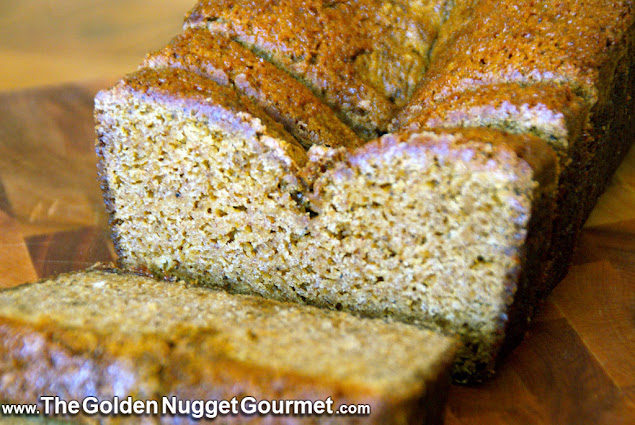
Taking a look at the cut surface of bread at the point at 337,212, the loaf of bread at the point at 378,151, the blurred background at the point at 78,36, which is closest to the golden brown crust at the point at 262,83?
the loaf of bread at the point at 378,151

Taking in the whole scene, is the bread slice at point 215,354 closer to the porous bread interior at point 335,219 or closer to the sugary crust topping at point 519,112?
the porous bread interior at point 335,219

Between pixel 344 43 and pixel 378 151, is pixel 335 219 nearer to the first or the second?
pixel 378 151

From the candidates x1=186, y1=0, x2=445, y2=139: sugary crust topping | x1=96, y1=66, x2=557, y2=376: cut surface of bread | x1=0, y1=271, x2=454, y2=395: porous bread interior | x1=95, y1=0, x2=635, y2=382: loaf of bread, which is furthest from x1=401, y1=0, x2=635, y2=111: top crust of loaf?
x1=0, y1=271, x2=454, y2=395: porous bread interior

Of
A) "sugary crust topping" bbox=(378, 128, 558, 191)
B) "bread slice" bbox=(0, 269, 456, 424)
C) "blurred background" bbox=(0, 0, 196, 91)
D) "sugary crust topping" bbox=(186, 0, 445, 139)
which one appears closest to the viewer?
"bread slice" bbox=(0, 269, 456, 424)

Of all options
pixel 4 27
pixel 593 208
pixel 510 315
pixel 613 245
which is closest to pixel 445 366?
pixel 510 315

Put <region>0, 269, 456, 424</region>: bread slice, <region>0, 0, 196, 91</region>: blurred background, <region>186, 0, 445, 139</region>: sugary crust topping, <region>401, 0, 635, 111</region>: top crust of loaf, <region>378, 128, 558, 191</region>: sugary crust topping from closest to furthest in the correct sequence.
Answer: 1. <region>0, 269, 456, 424</region>: bread slice
2. <region>378, 128, 558, 191</region>: sugary crust topping
3. <region>401, 0, 635, 111</region>: top crust of loaf
4. <region>186, 0, 445, 139</region>: sugary crust topping
5. <region>0, 0, 196, 91</region>: blurred background

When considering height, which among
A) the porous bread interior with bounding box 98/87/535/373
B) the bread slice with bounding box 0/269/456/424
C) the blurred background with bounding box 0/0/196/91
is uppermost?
the blurred background with bounding box 0/0/196/91

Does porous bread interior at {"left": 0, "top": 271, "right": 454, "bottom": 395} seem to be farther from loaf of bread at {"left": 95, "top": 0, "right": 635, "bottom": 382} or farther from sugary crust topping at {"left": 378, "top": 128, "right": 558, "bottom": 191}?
sugary crust topping at {"left": 378, "top": 128, "right": 558, "bottom": 191}

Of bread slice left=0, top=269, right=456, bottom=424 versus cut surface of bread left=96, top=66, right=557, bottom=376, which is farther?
cut surface of bread left=96, top=66, right=557, bottom=376

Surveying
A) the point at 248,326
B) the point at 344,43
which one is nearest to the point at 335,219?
the point at 248,326
